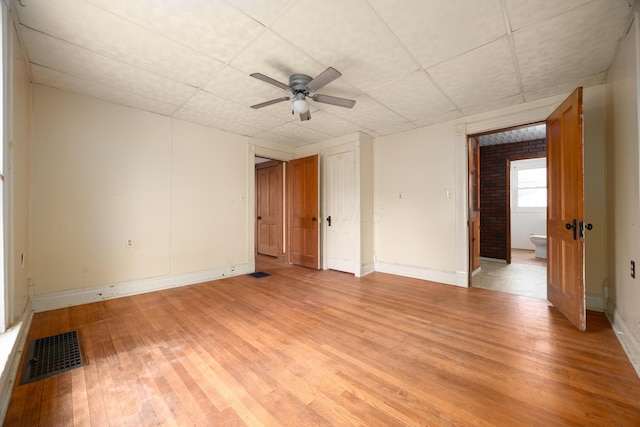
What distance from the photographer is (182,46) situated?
214 cm

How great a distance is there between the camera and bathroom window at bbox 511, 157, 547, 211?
7266 mm

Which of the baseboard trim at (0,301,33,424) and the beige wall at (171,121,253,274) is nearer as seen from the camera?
the baseboard trim at (0,301,33,424)

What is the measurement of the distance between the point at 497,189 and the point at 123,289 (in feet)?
24.2

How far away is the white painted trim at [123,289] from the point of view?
2.85 metres

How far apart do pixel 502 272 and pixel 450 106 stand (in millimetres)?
3310

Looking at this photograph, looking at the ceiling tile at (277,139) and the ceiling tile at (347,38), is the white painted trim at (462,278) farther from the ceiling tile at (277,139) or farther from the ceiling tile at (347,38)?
the ceiling tile at (277,139)

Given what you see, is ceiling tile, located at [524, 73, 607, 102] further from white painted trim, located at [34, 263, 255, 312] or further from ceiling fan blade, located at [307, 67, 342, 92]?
white painted trim, located at [34, 263, 255, 312]

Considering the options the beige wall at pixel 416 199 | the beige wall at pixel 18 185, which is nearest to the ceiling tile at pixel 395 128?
the beige wall at pixel 416 199

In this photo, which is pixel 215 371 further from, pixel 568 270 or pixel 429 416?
pixel 568 270

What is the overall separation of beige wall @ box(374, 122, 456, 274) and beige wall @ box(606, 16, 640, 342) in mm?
1602

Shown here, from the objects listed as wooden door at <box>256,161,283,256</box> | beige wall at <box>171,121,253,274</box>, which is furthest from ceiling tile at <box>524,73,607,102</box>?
wooden door at <box>256,161,283,256</box>

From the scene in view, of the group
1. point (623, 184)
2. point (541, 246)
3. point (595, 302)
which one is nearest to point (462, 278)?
point (595, 302)

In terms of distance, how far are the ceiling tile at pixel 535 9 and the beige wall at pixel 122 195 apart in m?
3.93

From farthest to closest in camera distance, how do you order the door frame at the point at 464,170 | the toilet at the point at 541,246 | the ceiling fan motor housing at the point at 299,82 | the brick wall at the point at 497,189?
the toilet at the point at 541,246, the brick wall at the point at 497,189, the door frame at the point at 464,170, the ceiling fan motor housing at the point at 299,82
